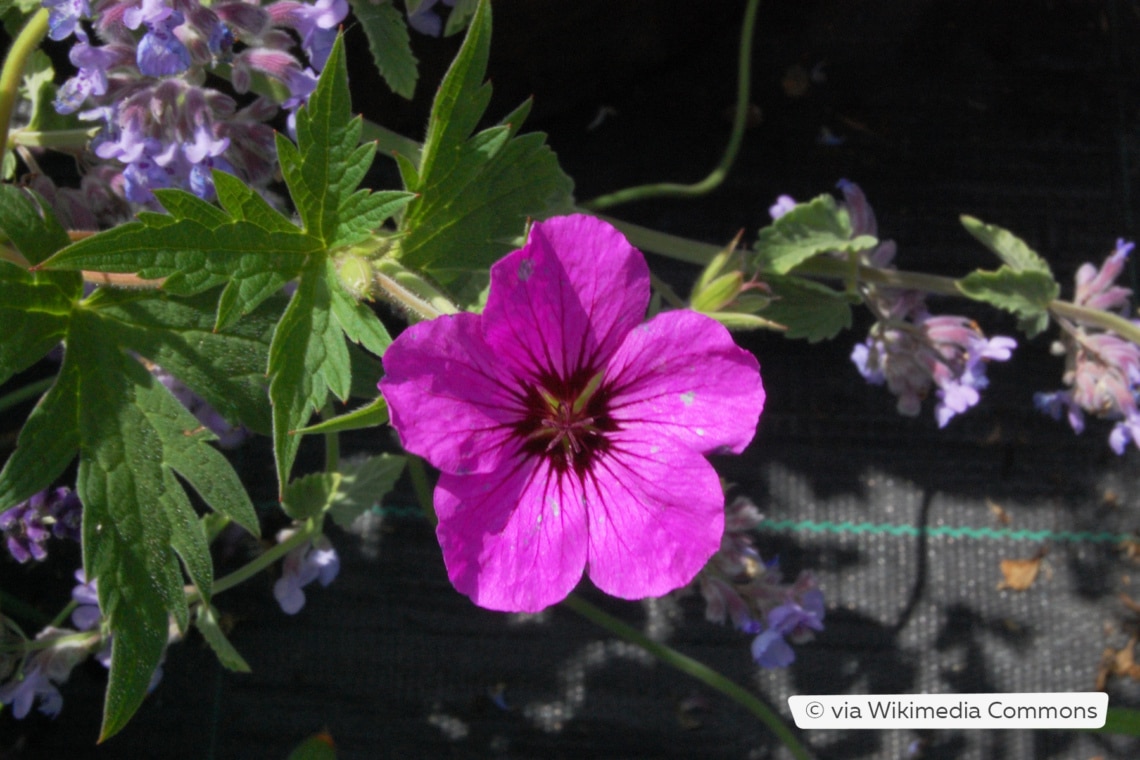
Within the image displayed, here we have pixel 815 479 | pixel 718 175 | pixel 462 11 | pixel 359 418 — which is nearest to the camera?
pixel 359 418

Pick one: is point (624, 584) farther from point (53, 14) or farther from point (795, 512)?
point (795, 512)

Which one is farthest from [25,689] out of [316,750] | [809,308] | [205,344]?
[809,308]

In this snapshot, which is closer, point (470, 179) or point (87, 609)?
point (470, 179)

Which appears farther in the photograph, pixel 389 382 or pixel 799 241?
pixel 799 241

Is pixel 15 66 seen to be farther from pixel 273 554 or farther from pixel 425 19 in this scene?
pixel 273 554

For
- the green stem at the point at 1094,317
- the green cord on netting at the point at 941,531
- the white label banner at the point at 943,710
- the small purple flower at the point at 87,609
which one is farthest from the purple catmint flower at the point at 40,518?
the green stem at the point at 1094,317

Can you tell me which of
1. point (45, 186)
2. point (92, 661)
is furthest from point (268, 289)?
point (92, 661)
